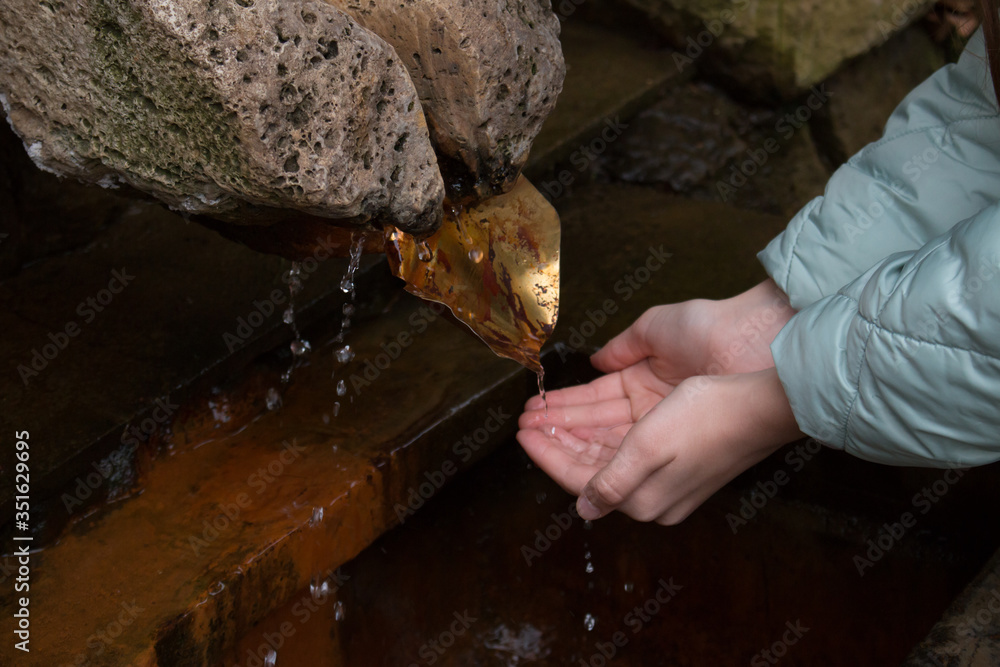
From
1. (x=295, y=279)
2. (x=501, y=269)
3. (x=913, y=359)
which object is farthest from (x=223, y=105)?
(x=295, y=279)

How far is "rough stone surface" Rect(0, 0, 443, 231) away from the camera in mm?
1080

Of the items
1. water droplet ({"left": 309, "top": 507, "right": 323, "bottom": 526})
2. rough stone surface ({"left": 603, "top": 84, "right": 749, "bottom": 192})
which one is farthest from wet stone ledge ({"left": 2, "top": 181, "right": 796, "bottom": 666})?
rough stone surface ({"left": 603, "top": 84, "right": 749, "bottom": 192})

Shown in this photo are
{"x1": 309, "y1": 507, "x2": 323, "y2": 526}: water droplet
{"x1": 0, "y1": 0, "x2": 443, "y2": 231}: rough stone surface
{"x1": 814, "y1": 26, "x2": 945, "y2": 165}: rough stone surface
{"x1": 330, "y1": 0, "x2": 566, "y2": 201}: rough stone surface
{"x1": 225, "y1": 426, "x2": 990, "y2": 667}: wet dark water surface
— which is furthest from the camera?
{"x1": 814, "y1": 26, "x2": 945, "y2": 165}: rough stone surface

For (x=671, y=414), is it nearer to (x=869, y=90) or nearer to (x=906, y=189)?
(x=906, y=189)

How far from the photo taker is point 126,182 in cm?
132

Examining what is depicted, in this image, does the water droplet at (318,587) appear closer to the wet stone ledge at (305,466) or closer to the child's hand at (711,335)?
the wet stone ledge at (305,466)

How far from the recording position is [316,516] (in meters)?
1.70

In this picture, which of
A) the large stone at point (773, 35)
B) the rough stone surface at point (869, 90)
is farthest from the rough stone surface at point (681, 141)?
the rough stone surface at point (869, 90)

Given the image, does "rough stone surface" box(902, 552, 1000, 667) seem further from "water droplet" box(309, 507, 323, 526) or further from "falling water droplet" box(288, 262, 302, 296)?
"falling water droplet" box(288, 262, 302, 296)

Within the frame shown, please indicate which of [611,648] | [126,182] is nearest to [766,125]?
[611,648]

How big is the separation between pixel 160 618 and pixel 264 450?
0.47 m

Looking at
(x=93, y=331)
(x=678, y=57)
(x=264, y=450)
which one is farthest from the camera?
(x=678, y=57)

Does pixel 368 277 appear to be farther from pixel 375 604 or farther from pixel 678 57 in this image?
pixel 678 57

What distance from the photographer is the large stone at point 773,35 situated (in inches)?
126
